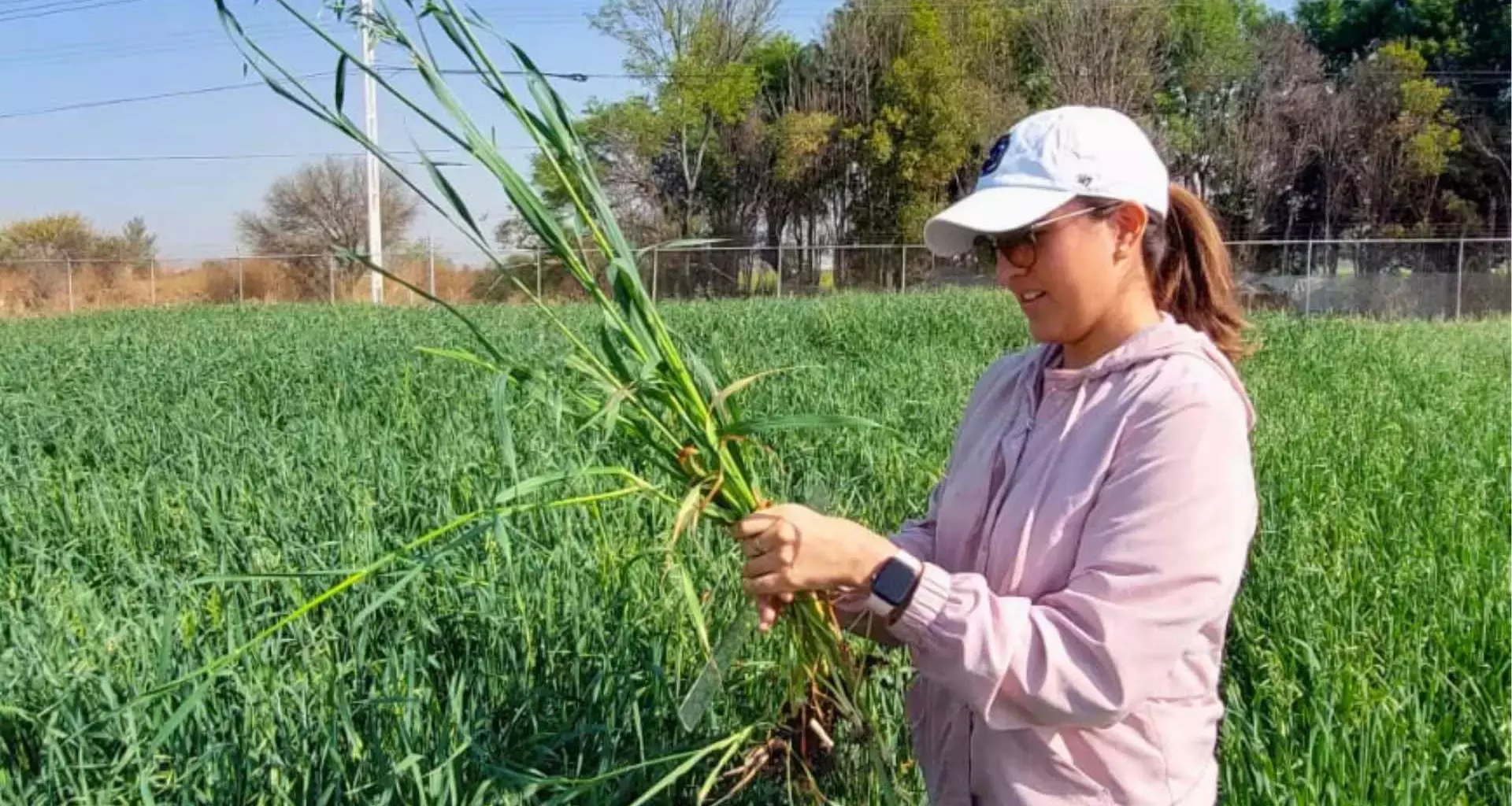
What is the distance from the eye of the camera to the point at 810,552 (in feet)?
4.11

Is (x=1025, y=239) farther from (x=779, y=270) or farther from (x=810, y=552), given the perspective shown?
(x=779, y=270)

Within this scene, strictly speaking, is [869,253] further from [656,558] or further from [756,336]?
[656,558]

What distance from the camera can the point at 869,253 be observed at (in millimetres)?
26328

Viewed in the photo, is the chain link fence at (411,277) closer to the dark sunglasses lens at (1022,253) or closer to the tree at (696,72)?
the tree at (696,72)

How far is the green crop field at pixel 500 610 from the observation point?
1.97 meters

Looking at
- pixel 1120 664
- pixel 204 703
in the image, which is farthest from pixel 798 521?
pixel 204 703

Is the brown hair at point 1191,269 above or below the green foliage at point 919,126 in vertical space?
below

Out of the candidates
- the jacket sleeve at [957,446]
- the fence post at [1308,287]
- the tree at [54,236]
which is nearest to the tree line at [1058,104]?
the fence post at [1308,287]

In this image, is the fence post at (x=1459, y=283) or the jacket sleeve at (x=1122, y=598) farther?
the fence post at (x=1459, y=283)

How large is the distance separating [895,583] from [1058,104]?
1105 inches

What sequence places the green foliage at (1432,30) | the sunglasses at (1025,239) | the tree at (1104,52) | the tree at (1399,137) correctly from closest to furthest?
the sunglasses at (1025,239), the tree at (1399,137), the tree at (1104,52), the green foliage at (1432,30)

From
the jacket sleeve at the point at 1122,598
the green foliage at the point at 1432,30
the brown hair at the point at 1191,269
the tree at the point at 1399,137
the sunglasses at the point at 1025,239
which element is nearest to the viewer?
the jacket sleeve at the point at 1122,598

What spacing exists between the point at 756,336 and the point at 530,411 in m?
6.27

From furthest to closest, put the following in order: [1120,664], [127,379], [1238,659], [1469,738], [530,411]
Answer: [127,379]
[530,411]
[1238,659]
[1469,738]
[1120,664]
